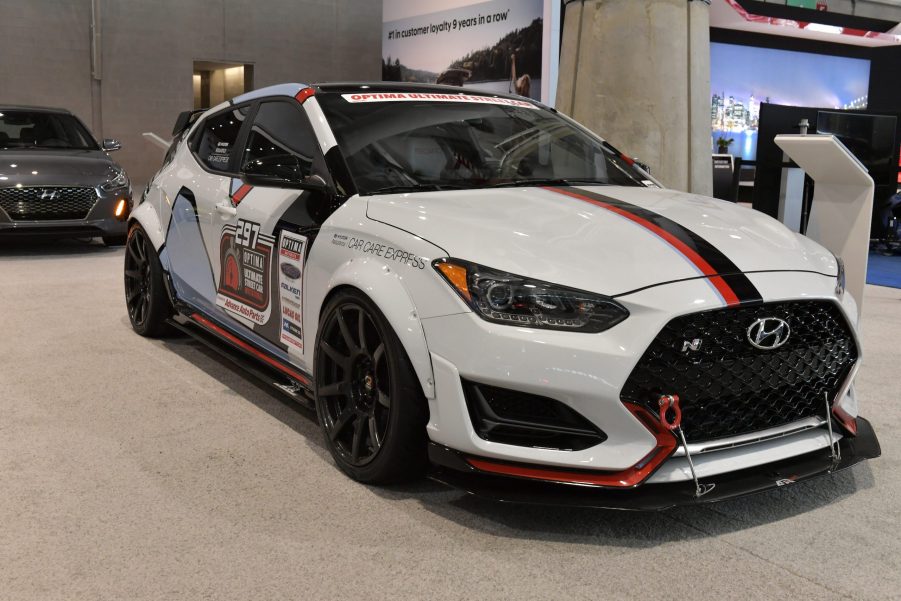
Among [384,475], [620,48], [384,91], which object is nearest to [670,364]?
[384,475]

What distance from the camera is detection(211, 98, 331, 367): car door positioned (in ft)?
10.9

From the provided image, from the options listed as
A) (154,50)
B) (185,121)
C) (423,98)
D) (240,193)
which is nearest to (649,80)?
(185,121)

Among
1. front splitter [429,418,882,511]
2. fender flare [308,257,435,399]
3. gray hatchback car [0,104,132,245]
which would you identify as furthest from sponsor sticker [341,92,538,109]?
gray hatchback car [0,104,132,245]

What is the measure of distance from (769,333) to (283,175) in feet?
5.93

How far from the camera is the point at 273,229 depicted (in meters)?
3.48

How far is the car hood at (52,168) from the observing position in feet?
26.2

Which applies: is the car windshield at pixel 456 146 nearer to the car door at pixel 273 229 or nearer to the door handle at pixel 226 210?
the car door at pixel 273 229

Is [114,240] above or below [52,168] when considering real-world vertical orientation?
below

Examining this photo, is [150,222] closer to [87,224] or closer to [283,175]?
[283,175]

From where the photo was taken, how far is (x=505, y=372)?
7.96 ft

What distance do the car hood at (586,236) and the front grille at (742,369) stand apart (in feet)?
0.50

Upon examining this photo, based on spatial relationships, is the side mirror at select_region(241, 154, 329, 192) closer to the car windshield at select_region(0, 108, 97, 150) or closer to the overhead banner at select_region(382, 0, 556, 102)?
the car windshield at select_region(0, 108, 97, 150)

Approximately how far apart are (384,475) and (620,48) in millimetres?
4944

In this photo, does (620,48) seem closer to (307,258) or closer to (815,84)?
(307,258)
